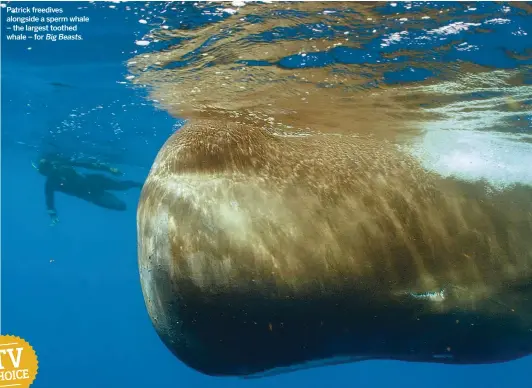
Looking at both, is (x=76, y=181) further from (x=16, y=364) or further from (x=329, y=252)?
(x=329, y=252)

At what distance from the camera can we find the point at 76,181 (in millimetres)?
24797

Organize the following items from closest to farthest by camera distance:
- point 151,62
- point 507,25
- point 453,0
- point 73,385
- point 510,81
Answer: point 453,0
point 507,25
point 510,81
point 151,62
point 73,385

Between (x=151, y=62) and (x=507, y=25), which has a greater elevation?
(x=507, y=25)

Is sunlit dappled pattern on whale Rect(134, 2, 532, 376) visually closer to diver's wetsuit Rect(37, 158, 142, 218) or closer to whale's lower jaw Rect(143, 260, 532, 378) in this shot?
whale's lower jaw Rect(143, 260, 532, 378)

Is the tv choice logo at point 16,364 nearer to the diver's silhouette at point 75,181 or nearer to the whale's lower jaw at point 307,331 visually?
the whale's lower jaw at point 307,331

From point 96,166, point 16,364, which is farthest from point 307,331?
point 96,166

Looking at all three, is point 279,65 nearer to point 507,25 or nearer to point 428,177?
point 507,25

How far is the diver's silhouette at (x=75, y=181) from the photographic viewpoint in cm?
Result: 2273

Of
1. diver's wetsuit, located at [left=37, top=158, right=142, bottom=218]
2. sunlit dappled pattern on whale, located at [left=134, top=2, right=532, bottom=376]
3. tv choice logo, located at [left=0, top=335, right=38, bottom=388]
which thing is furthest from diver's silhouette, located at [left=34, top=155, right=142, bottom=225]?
sunlit dappled pattern on whale, located at [left=134, top=2, right=532, bottom=376]

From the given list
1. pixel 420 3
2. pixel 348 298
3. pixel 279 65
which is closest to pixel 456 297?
pixel 348 298

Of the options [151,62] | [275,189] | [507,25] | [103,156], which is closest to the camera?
[275,189]

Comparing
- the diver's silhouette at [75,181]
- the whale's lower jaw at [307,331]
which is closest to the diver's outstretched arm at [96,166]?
the diver's silhouette at [75,181]

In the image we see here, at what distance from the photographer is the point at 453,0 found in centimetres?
498

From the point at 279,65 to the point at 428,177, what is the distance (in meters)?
3.93
